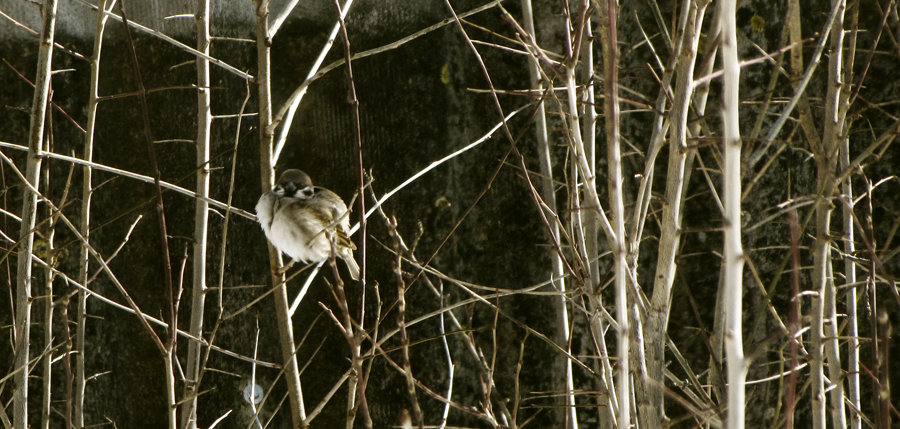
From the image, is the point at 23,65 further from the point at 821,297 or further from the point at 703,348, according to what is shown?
the point at 821,297

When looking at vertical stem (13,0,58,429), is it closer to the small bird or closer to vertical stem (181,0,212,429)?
vertical stem (181,0,212,429)

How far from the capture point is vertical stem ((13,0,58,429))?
237cm

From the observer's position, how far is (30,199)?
8.07 ft

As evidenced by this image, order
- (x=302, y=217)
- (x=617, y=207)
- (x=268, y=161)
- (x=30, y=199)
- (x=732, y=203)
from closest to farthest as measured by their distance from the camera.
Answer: (x=732, y=203) < (x=617, y=207) < (x=268, y=161) < (x=30, y=199) < (x=302, y=217)

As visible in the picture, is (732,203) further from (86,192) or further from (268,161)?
(86,192)

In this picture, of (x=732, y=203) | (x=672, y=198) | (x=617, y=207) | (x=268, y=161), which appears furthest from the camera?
(x=268, y=161)

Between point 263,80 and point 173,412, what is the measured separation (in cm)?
93

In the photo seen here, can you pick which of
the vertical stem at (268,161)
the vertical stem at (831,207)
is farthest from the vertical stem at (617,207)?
the vertical stem at (268,161)

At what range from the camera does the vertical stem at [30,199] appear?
7.79 ft

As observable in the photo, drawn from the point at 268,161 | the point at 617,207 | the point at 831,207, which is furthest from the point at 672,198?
the point at 268,161

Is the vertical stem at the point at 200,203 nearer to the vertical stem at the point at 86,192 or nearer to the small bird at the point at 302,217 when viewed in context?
the vertical stem at the point at 86,192

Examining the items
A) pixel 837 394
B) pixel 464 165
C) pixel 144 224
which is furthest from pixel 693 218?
pixel 144 224

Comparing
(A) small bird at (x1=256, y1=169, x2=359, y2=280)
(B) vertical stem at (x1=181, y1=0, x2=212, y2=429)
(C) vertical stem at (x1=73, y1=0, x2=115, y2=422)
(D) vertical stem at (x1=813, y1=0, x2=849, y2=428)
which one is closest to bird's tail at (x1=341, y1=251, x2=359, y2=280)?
(A) small bird at (x1=256, y1=169, x2=359, y2=280)

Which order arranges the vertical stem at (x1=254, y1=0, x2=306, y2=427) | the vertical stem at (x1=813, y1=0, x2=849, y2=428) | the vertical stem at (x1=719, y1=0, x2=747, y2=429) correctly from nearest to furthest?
1. the vertical stem at (x1=719, y1=0, x2=747, y2=429)
2. the vertical stem at (x1=813, y1=0, x2=849, y2=428)
3. the vertical stem at (x1=254, y1=0, x2=306, y2=427)
